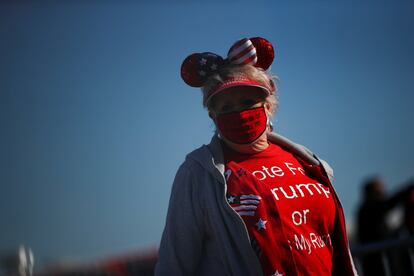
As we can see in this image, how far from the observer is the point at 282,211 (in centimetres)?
219

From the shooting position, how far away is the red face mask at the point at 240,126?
2.40 m

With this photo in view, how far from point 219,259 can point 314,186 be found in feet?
2.04

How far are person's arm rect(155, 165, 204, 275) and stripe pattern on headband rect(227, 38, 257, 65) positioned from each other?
2.35ft

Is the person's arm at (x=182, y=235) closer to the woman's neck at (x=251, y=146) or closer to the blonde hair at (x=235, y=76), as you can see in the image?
the woman's neck at (x=251, y=146)

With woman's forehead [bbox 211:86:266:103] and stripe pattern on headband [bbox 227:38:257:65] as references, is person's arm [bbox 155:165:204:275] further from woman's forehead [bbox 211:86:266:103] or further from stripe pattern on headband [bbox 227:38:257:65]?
stripe pattern on headband [bbox 227:38:257:65]

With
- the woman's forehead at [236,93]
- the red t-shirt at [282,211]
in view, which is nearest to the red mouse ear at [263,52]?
the woman's forehead at [236,93]

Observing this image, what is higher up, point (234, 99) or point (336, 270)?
point (234, 99)

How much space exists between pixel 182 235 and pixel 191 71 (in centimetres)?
89

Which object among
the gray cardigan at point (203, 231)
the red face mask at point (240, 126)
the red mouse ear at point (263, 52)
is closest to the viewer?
the gray cardigan at point (203, 231)

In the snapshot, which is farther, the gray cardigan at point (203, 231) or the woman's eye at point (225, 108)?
the woman's eye at point (225, 108)

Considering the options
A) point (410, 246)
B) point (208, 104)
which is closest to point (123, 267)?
point (410, 246)

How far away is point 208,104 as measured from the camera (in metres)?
2.51

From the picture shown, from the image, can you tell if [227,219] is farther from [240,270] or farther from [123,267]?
[123,267]

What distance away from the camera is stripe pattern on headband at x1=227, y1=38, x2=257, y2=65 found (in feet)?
8.29
